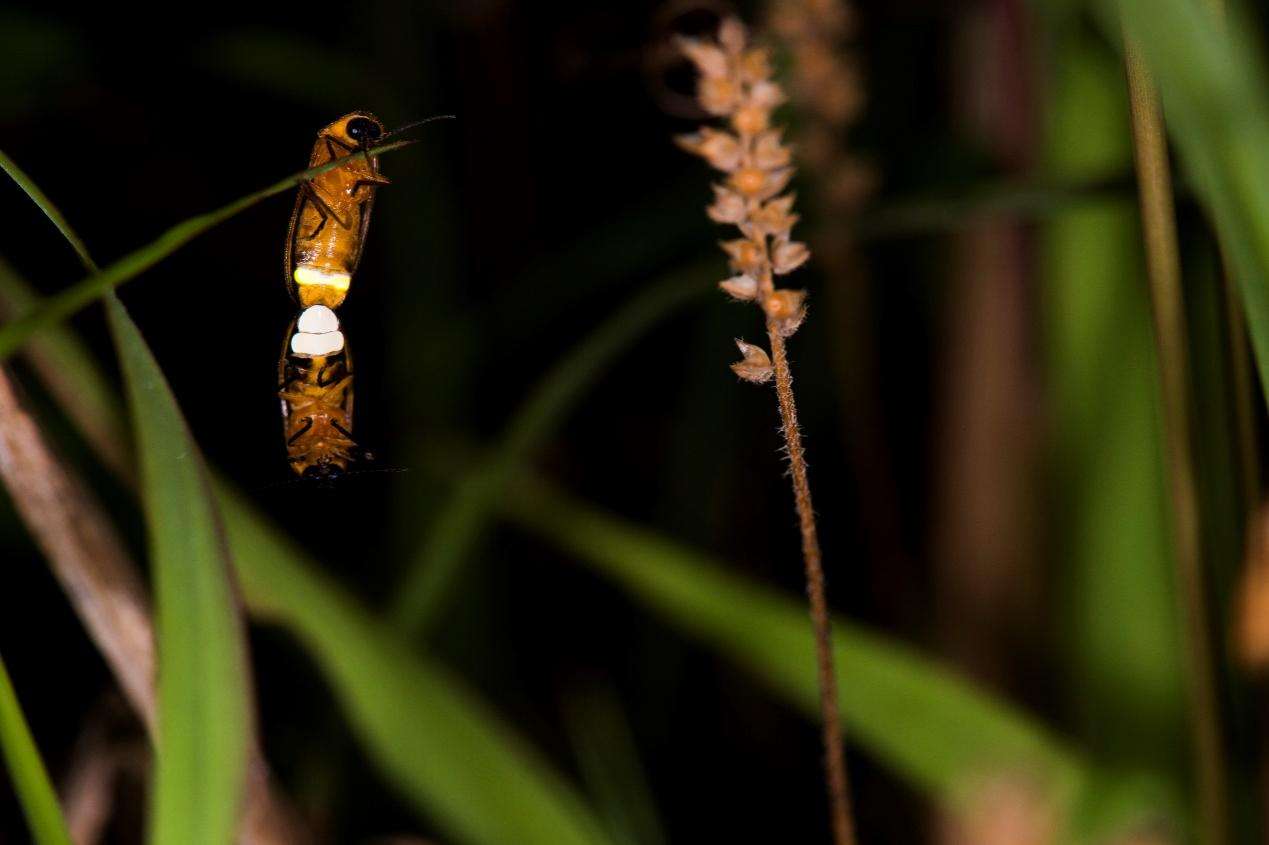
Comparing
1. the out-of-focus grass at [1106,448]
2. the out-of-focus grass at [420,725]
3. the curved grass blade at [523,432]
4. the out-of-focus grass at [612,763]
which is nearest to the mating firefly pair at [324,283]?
the out-of-focus grass at [420,725]

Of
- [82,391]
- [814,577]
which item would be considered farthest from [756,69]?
[82,391]

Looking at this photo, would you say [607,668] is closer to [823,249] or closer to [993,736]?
[823,249]

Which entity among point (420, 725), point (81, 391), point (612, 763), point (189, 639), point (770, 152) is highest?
point (770, 152)

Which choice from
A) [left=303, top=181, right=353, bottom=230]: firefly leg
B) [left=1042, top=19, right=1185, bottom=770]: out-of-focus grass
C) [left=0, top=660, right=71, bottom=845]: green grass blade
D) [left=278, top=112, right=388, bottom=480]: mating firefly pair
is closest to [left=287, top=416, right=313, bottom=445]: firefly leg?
[left=278, top=112, right=388, bottom=480]: mating firefly pair

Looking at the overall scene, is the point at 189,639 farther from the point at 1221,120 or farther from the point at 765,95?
the point at 1221,120

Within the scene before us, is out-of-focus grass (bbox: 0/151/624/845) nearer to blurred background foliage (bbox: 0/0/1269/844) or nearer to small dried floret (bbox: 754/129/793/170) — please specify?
blurred background foliage (bbox: 0/0/1269/844)

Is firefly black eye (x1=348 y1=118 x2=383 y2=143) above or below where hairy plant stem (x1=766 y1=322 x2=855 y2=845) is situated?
above

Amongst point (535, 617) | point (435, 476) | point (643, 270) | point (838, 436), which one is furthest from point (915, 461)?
point (435, 476)
